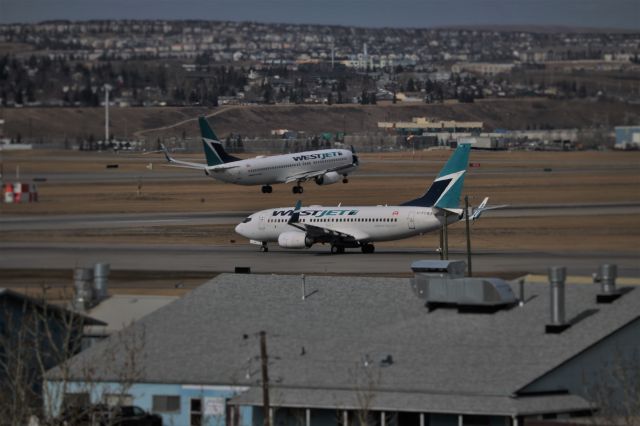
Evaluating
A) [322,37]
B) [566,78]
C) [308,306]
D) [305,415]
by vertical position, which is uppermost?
[322,37]

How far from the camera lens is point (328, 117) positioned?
364ft

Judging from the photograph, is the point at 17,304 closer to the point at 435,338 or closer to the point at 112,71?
the point at 435,338

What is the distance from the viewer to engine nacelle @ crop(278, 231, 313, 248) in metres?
89.9

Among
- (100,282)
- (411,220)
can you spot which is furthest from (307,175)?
(100,282)

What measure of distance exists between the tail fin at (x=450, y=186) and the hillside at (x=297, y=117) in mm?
2510

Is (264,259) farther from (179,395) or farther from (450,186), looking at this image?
(179,395)

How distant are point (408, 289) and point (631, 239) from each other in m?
41.2

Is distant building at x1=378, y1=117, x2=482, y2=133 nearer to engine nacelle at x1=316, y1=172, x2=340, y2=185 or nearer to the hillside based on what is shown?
the hillside

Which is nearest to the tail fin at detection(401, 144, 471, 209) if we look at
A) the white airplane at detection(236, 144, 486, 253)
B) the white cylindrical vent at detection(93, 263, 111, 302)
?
the white airplane at detection(236, 144, 486, 253)

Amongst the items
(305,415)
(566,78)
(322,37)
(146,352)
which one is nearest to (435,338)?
(305,415)

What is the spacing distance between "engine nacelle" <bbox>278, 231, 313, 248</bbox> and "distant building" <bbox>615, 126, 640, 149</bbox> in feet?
68.8

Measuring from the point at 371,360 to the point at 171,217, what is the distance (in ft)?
241

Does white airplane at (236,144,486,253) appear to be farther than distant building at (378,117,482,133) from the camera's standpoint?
No

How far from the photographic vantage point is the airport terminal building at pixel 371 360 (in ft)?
121
